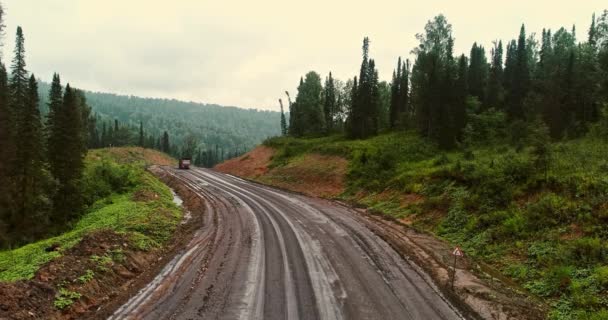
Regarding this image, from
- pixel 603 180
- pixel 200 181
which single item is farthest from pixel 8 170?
pixel 603 180

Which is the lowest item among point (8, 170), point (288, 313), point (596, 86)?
point (288, 313)

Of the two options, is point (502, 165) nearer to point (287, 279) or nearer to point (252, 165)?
point (287, 279)

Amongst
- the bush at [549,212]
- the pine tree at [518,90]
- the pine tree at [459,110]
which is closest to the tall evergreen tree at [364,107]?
the pine tree at [459,110]

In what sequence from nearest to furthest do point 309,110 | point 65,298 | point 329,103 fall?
1. point 65,298
2. point 309,110
3. point 329,103

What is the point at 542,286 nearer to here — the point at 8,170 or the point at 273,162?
the point at 8,170

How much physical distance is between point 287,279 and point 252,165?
4798 cm

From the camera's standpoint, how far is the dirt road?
11391mm

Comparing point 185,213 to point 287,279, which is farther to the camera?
point 185,213

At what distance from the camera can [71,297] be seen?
11258 mm

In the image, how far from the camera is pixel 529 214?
715 inches

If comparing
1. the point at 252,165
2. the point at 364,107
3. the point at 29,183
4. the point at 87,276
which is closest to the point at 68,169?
the point at 29,183

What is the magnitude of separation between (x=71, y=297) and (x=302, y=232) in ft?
39.0

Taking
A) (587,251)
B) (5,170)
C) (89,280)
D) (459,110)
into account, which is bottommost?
(89,280)

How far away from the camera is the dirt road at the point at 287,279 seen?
11.4m
